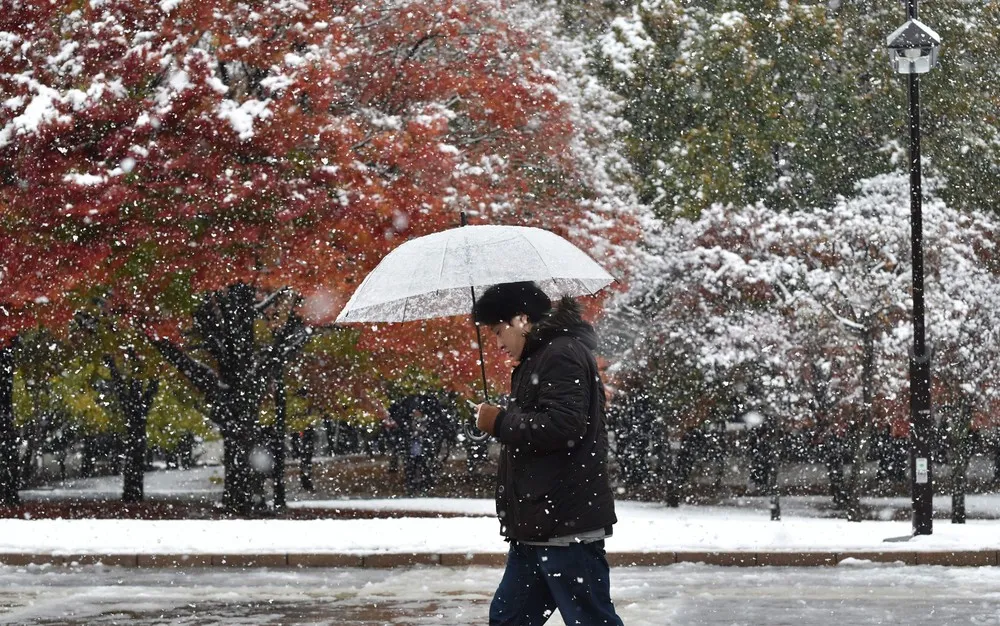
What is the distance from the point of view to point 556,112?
915 inches

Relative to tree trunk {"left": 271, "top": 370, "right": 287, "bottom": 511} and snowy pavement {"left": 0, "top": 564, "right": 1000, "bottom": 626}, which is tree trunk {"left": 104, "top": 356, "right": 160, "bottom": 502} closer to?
tree trunk {"left": 271, "top": 370, "right": 287, "bottom": 511}

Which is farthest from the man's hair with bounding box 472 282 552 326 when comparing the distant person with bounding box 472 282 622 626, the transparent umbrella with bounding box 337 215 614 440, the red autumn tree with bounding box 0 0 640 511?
the red autumn tree with bounding box 0 0 640 511

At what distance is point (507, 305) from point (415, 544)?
940 centimetres

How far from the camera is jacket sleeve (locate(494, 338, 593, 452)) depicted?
221 inches

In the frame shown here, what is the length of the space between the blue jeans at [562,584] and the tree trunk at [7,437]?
2451 cm

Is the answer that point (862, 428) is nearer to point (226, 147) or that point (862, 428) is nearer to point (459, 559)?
point (226, 147)

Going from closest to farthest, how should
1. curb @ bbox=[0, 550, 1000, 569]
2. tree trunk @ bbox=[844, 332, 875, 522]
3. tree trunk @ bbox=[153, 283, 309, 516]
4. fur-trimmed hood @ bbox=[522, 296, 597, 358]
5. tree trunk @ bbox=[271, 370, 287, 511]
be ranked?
fur-trimmed hood @ bbox=[522, 296, 597, 358] → curb @ bbox=[0, 550, 1000, 569] → tree trunk @ bbox=[153, 283, 309, 516] → tree trunk @ bbox=[844, 332, 875, 522] → tree trunk @ bbox=[271, 370, 287, 511]

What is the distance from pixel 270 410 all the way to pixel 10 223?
60.1ft

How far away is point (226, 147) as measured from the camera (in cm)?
1878

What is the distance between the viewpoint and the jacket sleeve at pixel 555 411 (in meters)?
5.62

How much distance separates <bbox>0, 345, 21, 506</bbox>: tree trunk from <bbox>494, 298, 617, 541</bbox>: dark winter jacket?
24.6 metres

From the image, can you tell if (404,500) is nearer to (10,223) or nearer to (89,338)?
(89,338)

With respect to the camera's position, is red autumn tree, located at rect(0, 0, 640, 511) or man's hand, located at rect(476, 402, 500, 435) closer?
man's hand, located at rect(476, 402, 500, 435)

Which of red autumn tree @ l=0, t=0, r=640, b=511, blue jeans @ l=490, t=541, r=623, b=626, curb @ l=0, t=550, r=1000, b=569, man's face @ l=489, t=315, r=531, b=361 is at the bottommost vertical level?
curb @ l=0, t=550, r=1000, b=569
